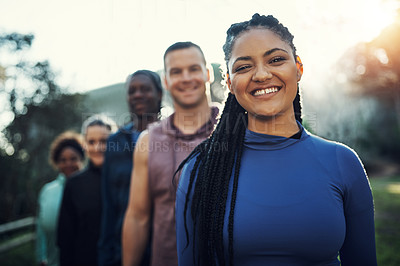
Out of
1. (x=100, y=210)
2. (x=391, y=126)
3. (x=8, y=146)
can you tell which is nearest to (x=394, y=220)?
(x=100, y=210)

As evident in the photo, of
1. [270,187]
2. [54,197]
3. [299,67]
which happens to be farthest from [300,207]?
[54,197]

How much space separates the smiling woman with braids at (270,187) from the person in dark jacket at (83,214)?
230 centimetres

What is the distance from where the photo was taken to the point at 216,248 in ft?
4.62

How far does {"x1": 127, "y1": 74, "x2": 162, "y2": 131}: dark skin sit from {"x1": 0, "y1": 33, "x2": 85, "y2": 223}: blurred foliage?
29.2 ft

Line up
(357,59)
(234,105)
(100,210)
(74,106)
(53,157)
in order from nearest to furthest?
1. (234,105)
2. (100,210)
3. (53,157)
4. (357,59)
5. (74,106)

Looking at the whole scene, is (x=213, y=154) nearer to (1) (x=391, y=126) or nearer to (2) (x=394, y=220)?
(2) (x=394, y=220)

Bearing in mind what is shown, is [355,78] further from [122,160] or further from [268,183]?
[268,183]

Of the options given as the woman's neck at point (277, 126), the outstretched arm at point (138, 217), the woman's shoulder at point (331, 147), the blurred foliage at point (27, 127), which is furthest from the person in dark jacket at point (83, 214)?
the blurred foliage at point (27, 127)

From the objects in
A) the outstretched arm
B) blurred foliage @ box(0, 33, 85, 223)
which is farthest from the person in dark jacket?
blurred foliage @ box(0, 33, 85, 223)

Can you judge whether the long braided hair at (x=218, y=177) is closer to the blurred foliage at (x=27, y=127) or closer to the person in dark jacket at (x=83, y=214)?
the person in dark jacket at (x=83, y=214)

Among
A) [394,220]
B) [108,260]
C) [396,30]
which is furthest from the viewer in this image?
[394,220]

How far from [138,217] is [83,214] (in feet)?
5.12

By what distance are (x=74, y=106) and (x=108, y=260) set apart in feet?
33.1

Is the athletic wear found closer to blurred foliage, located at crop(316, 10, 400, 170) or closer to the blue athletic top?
the blue athletic top
